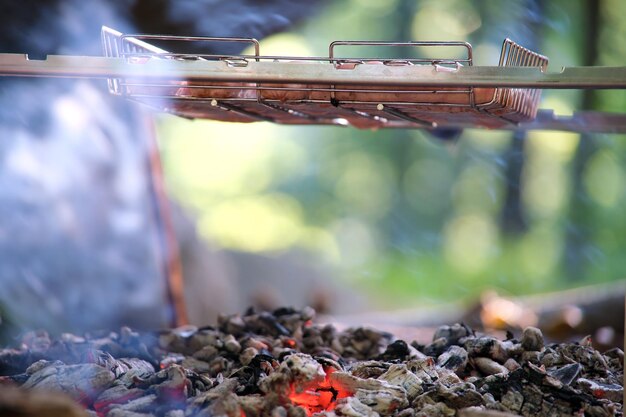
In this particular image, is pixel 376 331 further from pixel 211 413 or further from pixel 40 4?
pixel 40 4

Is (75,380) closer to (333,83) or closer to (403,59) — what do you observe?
(333,83)

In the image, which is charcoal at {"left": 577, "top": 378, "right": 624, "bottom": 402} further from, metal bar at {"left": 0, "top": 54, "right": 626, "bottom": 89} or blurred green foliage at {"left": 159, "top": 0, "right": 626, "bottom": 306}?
blurred green foliage at {"left": 159, "top": 0, "right": 626, "bottom": 306}

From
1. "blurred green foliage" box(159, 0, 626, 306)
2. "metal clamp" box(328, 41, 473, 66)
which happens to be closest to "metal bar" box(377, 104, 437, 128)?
"metal clamp" box(328, 41, 473, 66)

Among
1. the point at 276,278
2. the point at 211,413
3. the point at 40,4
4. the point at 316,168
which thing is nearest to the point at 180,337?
the point at 211,413

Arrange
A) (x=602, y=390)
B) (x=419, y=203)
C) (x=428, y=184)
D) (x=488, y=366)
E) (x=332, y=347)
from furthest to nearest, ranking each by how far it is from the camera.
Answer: (x=419, y=203) < (x=428, y=184) < (x=332, y=347) < (x=488, y=366) < (x=602, y=390)

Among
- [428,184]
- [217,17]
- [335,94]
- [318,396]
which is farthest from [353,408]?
[428,184]

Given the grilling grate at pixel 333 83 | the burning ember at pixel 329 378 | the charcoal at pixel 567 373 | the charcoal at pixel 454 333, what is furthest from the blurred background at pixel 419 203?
the grilling grate at pixel 333 83

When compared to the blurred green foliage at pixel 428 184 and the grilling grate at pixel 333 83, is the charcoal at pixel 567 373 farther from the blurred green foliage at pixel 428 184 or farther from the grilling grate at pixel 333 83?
the blurred green foliage at pixel 428 184
